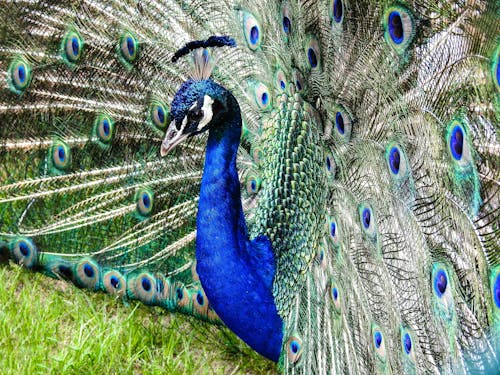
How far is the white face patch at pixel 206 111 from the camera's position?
2121 mm

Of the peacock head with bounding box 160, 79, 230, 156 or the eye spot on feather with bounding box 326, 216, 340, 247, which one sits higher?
the peacock head with bounding box 160, 79, 230, 156

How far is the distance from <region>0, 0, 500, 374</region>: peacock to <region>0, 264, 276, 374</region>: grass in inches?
3.0

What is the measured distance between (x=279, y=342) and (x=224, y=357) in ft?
1.65

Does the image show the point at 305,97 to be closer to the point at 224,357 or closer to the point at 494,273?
the point at 494,273

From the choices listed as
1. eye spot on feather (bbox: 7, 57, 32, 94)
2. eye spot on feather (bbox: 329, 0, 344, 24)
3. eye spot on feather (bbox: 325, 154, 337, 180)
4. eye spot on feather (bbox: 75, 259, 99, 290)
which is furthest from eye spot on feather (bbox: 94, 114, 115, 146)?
eye spot on feather (bbox: 329, 0, 344, 24)

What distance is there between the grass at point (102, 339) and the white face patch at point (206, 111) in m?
0.85

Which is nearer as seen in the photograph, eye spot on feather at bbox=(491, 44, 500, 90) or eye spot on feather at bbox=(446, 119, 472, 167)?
eye spot on feather at bbox=(491, 44, 500, 90)

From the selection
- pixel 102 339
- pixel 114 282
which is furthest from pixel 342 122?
pixel 114 282

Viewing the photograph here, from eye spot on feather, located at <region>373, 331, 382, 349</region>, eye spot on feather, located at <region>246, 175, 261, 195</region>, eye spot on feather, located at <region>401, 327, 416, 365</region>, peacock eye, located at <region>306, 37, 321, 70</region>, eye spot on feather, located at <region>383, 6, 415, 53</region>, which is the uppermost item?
eye spot on feather, located at <region>383, 6, 415, 53</region>

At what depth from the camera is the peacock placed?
1.65m

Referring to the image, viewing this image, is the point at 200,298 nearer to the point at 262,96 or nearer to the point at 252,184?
the point at 252,184

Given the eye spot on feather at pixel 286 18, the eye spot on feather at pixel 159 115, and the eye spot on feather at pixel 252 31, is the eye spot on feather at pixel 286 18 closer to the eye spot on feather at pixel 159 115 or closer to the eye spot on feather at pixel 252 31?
the eye spot on feather at pixel 252 31

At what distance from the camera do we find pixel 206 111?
212 centimetres

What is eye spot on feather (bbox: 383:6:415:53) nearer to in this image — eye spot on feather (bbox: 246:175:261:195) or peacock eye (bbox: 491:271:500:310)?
peacock eye (bbox: 491:271:500:310)
